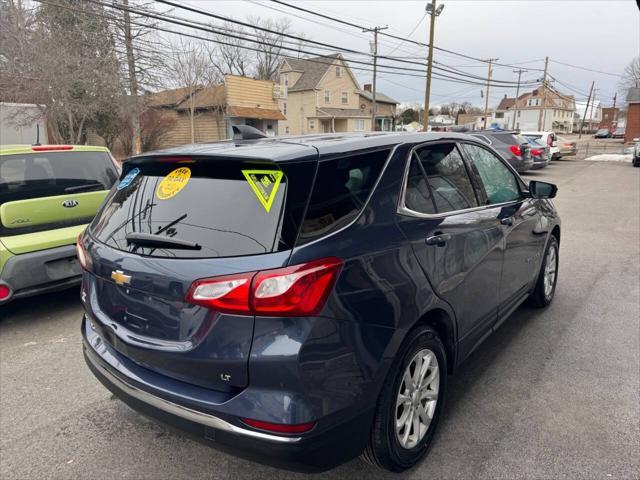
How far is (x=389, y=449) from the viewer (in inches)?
87.8

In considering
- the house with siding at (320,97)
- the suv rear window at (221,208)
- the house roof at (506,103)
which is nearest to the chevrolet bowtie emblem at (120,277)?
the suv rear window at (221,208)

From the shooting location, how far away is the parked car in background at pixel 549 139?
904 inches

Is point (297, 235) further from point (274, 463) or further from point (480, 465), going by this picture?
point (480, 465)

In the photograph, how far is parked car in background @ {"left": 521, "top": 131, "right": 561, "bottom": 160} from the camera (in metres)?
23.0

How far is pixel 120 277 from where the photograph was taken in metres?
2.19

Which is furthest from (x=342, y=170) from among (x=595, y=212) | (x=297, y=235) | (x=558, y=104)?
(x=558, y=104)

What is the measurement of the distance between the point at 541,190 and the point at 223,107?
31581 millimetres

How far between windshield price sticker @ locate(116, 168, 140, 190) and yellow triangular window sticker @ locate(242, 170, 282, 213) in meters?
0.86

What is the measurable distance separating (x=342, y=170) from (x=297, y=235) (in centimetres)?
43

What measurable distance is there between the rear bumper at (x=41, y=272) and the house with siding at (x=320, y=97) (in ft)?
127

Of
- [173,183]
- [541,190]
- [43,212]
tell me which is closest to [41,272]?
[43,212]

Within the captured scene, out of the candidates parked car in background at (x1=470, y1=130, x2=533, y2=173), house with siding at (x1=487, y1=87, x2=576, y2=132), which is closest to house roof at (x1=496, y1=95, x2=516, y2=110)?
house with siding at (x1=487, y1=87, x2=576, y2=132)

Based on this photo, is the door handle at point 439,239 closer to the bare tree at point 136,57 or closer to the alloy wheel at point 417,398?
the alloy wheel at point 417,398

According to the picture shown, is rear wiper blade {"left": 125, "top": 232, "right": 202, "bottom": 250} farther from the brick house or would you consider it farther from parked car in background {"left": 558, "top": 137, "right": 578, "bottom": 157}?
the brick house
